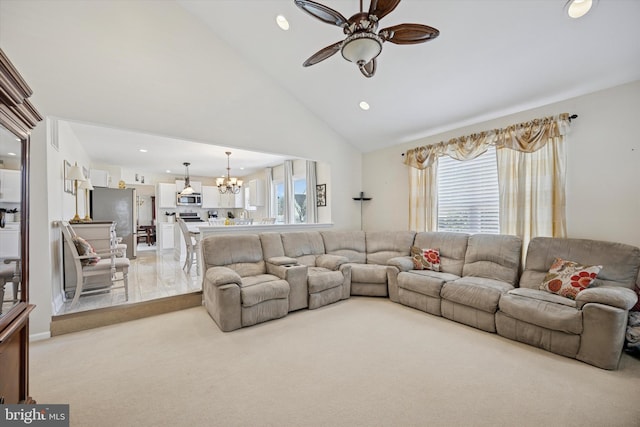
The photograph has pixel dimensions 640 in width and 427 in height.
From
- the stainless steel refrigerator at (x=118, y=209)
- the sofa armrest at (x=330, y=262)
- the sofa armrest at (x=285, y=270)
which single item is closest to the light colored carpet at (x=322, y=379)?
the sofa armrest at (x=285, y=270)

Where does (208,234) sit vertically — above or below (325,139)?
below

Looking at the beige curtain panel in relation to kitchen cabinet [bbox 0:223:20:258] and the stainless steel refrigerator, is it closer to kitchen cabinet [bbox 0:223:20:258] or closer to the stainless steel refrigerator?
kitchen cabinet [bbox 0:223:20:258]

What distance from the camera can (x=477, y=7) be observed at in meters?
2.50

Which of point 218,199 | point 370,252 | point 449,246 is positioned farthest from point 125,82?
point 218,199

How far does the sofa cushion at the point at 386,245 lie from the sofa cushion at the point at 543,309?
1795 mm

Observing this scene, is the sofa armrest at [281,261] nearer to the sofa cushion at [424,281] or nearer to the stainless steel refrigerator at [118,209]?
the sofa cushion at [424,281]

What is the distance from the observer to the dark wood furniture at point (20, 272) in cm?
109

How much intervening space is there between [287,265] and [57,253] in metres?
2.85

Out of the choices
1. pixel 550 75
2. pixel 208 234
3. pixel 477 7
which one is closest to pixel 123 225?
pixel 208 234

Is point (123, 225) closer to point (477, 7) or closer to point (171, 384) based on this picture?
point (171, 384)

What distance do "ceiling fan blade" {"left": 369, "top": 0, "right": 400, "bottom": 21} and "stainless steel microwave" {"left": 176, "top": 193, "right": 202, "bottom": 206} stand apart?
8.15 meters

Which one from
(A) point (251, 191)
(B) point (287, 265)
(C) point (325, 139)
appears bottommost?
(B) point (287, 265)

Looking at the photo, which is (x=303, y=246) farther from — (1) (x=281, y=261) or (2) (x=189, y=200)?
(2) (x=189, y=200)

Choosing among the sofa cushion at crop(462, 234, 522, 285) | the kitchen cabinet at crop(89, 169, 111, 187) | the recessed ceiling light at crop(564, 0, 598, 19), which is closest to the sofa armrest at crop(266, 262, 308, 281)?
the sofa cushion at crop(462, 234, 522, 285)
